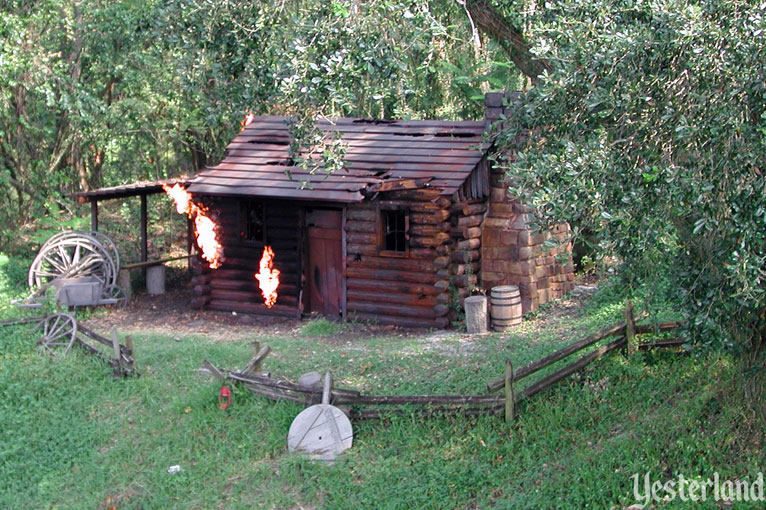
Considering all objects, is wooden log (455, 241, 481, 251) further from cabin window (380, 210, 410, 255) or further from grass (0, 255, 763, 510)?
grass (0, 255, 763, 510)

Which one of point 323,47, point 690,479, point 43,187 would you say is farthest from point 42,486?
point 43,187

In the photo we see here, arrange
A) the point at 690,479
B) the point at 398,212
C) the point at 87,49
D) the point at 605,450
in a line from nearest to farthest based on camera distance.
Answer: the point at 690,479
the point at 605,450
the point at 398,212
the point at 87,49

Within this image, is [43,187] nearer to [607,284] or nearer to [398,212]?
[398,212]

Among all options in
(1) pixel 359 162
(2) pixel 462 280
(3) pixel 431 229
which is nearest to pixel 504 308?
(2) pixel 462 280

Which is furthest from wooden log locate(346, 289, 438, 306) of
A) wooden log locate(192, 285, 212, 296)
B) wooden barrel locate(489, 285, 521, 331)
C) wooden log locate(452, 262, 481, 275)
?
wooden log locate(192, 285, 212, 296)

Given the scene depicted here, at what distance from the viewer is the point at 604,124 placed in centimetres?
765

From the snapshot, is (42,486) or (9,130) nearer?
(42,486)

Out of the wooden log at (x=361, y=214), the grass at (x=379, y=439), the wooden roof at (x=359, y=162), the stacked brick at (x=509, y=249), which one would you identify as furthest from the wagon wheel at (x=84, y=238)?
the stacked brick at (x=509, y=249)

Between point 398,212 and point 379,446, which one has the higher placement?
point 398,212

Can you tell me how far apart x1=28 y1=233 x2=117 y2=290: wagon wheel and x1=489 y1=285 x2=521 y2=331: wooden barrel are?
25.9 ft

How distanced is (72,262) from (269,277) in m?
4.26

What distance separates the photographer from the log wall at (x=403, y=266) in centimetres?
1467

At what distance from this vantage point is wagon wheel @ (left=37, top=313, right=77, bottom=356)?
13025mm

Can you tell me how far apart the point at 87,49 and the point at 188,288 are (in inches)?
279
